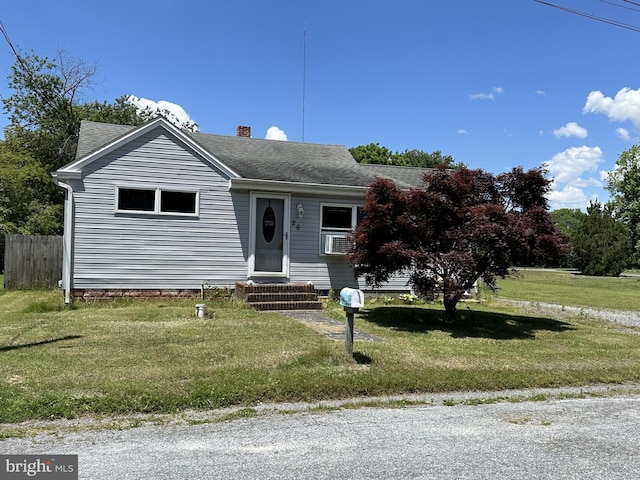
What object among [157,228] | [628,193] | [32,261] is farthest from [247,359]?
[628,193]

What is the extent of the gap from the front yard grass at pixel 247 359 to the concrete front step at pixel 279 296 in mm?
598

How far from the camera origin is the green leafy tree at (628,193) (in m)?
45.5

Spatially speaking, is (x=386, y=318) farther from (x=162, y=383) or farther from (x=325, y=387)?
(x=162, y=383)

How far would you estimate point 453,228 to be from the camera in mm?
9492

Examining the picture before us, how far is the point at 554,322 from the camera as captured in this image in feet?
37.7

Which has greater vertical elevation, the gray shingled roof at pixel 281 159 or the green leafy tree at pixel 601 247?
the gray shingled roof at pixel 281 159

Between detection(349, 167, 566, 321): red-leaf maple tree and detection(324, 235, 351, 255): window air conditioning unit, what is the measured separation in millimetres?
3098

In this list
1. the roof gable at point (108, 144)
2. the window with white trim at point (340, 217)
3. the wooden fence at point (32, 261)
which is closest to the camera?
the roof gable at point (108, 144)

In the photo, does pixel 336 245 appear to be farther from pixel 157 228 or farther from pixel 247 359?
pixel 247 359

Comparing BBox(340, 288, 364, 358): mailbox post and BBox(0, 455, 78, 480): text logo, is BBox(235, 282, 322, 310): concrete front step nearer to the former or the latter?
BBox(340, 288, 364, 358): mailbox post

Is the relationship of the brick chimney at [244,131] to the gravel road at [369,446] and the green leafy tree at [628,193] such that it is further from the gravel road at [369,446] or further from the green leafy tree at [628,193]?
the green leafy tree at [628,193]

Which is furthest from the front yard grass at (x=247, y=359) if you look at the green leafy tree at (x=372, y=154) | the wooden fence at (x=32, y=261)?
the green leafy tree at (x=372, y=154)

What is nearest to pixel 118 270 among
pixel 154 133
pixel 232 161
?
pixel 154 133

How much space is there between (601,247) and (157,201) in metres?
35.5
